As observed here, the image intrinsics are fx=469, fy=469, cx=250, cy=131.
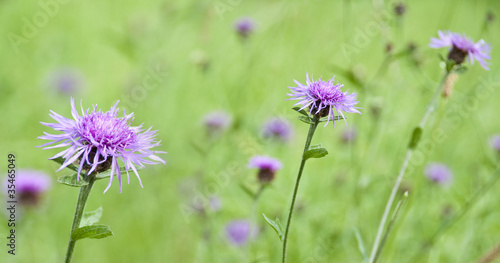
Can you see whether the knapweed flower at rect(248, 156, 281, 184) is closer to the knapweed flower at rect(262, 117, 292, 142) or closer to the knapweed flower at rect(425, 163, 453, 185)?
the knapweed flower at rect(262, 117, 292, 142)

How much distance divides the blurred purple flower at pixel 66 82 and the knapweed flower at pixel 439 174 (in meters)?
1.38

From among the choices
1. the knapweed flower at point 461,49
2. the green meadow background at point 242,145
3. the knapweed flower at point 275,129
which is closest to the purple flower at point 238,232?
the green meadow background at point 242,145

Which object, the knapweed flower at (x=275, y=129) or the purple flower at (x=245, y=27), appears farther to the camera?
the purple flower at (x=245, y=27)

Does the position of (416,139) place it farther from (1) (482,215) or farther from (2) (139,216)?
(2) (139,216)

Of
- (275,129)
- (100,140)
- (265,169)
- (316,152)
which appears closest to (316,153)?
(316,152)

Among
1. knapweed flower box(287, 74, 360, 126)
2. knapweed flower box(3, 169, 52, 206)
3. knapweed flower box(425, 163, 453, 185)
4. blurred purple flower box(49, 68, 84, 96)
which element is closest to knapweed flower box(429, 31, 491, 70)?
knapweed flower box(287, 74, 360, 126)

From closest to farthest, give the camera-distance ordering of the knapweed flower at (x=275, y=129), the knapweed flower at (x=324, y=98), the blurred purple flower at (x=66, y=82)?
1. the knapweed flower at (x=324, y=98)
2. the knapweed flower at (x=275, y=129)
3. the blurred purple flower at (x=66, y=82)

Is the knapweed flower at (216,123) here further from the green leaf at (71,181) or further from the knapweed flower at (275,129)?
the green leaf at (71,181)

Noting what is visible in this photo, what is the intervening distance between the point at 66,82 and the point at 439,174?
1.45 meters

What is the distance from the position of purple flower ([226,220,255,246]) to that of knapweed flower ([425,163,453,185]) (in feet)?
1.94

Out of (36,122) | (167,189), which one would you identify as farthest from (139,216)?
(36,122)

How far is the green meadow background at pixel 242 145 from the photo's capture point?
1.28 meters

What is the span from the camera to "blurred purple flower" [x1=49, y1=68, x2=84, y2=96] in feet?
6.22

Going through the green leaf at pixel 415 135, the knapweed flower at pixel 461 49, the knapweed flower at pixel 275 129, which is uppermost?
the knapweed flower at pixel 275 129
